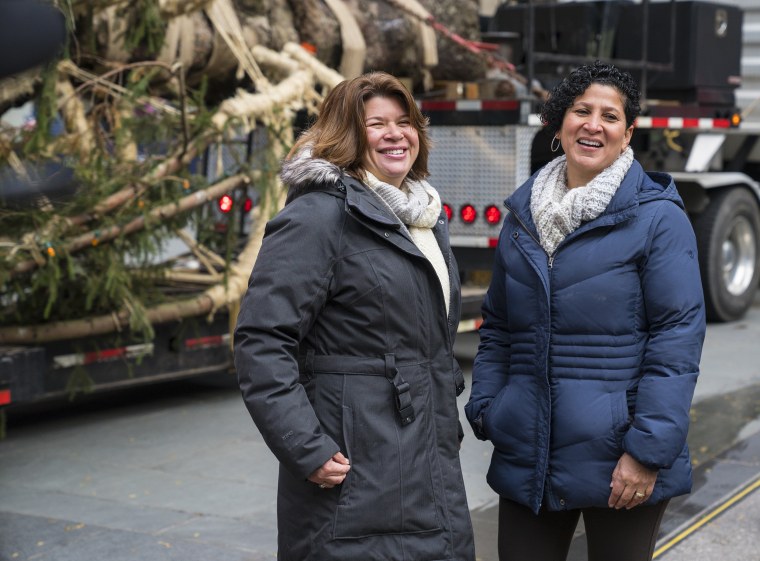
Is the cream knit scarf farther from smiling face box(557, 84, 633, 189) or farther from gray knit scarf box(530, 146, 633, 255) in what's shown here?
smiling face box(557, 84, 633, 189)

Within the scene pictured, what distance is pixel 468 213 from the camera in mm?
8922

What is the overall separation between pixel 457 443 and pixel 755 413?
4695 mm

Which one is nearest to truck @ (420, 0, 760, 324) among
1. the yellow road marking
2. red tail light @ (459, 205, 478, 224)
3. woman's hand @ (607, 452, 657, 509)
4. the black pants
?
red tail light @ (459, 205, 478, 224)

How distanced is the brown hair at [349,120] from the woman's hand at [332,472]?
2.27 ft

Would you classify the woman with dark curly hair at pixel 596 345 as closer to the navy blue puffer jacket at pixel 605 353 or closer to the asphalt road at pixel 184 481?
the navy blue puffer jacket at pixel 605 353

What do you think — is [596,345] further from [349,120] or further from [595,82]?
[349,120]

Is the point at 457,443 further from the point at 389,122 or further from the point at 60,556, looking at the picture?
the point at 60,556

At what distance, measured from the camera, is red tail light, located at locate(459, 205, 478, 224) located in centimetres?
891

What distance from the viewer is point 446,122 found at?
901 cm

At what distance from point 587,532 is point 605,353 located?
0.49 metres

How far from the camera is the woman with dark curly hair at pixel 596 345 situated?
2992mm

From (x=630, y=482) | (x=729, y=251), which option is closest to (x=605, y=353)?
(x=630, y=482)

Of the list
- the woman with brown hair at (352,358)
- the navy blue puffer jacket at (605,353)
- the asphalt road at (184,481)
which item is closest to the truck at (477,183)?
the asphalt road at (184,481)

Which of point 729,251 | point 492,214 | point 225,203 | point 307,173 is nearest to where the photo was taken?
point 307,173
